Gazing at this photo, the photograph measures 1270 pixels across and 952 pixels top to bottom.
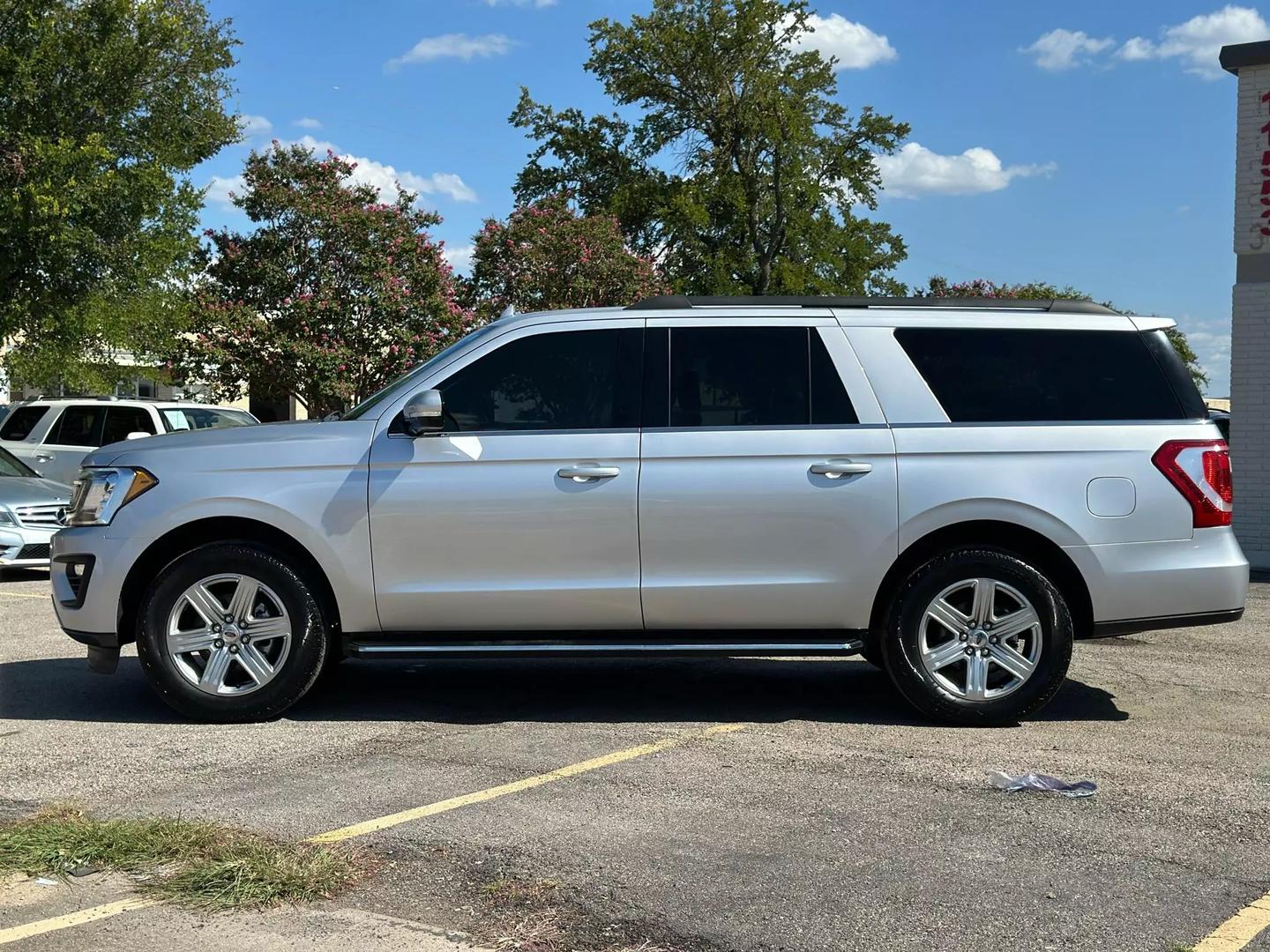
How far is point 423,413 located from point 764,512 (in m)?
1.63

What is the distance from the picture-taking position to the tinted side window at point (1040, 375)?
6422 mm

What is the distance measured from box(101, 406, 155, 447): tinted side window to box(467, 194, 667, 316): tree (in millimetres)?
10417

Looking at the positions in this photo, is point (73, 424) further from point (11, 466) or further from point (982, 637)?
point (982, 637)

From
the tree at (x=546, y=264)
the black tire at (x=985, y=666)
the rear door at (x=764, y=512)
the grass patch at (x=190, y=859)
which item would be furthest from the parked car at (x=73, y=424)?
the grass patch at (x=190, y=859)

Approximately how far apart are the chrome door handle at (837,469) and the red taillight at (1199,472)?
4.57 feet

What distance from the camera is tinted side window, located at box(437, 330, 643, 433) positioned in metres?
6.39

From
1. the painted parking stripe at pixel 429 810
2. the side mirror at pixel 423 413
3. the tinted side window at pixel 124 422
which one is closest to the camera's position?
the painted parking stripe at pixel 429 810

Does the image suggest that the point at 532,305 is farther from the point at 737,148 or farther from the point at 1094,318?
the point at 1094,318

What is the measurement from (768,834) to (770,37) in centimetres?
4135

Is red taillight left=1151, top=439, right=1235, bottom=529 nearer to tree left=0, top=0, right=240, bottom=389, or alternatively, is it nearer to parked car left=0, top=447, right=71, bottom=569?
parked car left=0, top=447, right=71, bottom=569

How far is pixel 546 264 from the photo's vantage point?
27.2m

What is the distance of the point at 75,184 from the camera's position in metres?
19.0

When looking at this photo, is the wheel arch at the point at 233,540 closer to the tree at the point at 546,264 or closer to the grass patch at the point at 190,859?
the grass patch at the point at 190,859

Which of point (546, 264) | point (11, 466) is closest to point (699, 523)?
point (11, 466)
